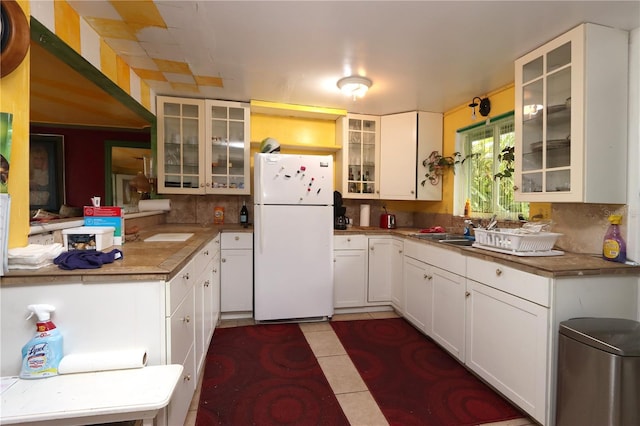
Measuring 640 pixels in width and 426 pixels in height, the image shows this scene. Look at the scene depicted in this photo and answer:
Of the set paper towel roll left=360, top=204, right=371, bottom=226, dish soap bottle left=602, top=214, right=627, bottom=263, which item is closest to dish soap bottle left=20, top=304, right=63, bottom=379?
dish soap bottle left=602, top=214, right=627, bottom=263

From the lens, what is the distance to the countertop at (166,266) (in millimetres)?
1122

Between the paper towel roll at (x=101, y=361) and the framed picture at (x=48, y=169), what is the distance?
7.15 ft

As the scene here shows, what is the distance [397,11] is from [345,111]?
1785 mm

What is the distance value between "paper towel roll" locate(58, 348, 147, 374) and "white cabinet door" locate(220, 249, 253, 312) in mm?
1747

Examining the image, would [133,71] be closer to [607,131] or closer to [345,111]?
→ [345,111]

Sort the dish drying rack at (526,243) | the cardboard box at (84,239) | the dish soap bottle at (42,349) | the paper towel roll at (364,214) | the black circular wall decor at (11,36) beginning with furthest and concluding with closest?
the paper towel roll at (364,214)
the dish drying rack at (526,243)
the cardboard box at (84,239)
the black circular wall decor at (11,36)
the dish soap bottle at (42,349)

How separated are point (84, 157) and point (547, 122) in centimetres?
415

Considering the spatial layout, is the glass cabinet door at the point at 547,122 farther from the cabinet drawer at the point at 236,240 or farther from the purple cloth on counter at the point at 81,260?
the purple cloth on counter at the point at 81,260

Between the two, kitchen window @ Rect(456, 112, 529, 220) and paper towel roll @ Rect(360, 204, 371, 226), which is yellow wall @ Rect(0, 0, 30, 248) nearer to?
paper towel roll @ Rect(360, 204, 371, 226)

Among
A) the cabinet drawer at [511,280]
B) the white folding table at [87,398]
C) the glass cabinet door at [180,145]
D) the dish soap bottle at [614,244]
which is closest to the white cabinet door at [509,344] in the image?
the cabinet drawer at [511,280]

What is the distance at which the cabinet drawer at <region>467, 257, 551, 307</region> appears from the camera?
1.52 m

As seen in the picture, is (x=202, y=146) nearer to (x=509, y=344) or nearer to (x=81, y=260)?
(x=81, y=260)

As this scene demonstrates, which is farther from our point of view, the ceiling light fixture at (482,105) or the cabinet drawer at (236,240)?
the cabinet drawer at (236,240)

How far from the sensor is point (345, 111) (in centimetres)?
341
